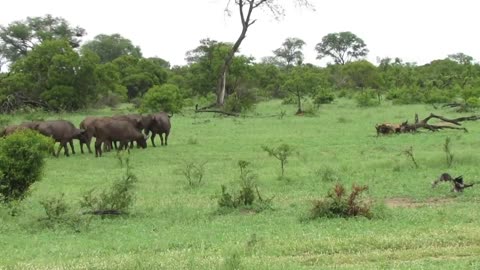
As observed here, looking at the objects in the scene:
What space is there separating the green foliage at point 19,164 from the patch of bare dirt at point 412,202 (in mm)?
7208

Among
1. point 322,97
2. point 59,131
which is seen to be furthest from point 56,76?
point 59,131

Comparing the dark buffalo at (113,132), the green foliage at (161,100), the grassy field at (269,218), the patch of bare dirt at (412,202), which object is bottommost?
the patch of bare dirt at (412,202)

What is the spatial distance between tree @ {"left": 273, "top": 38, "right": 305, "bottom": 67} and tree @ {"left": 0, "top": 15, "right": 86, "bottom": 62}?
33.9m

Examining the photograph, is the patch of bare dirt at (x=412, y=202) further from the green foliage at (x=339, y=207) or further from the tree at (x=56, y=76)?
the tree at (x=56, y=76)

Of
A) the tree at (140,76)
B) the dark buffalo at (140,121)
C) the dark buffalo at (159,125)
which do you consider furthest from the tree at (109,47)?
the dark buffalo at (159,125)

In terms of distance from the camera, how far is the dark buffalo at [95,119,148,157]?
20.9m

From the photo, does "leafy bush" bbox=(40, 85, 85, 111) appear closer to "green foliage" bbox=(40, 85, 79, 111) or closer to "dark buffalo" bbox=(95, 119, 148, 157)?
"green foliage" bbox=(40, 85, 79, 111)

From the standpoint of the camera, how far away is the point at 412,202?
11.8 metres

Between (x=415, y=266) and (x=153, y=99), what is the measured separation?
2799 cm

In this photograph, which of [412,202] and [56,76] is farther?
[56,76]

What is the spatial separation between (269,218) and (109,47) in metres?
62.0

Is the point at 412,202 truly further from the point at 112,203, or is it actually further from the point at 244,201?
the point at 112,203

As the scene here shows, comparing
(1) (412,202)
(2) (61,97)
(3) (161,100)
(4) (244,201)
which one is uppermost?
(2) (61,97)

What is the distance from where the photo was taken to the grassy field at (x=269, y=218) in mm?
7738
